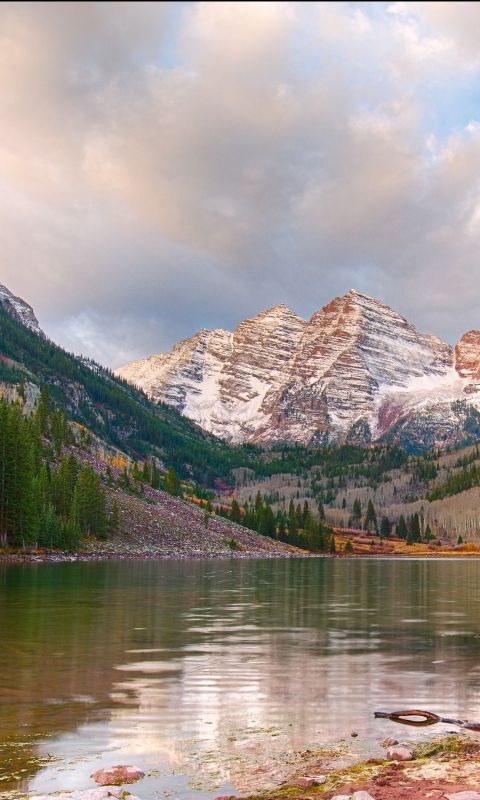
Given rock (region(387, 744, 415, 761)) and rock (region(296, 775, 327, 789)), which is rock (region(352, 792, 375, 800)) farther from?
rock (region(387, 744, 415, 761))

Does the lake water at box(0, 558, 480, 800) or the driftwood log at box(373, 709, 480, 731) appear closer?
the lake water at box(0, 558, 480, 800)

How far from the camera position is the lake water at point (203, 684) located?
1551 cm

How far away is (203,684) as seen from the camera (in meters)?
23.3

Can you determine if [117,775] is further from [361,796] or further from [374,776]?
[374,776]

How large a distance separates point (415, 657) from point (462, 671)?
3338 mm

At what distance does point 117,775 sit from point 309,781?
384 centimetres

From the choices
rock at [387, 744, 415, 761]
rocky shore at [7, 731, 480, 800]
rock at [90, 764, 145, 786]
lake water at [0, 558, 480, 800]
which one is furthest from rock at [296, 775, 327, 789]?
rock at [90, 764, 145, 786]

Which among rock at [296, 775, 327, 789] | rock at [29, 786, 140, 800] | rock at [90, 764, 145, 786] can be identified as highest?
rock at [29, 786, 140, 800]

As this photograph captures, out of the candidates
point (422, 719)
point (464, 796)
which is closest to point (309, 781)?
point (464, 796)

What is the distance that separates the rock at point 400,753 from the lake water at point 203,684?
33.8 inches

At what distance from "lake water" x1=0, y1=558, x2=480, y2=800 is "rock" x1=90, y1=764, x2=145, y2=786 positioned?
22 cm

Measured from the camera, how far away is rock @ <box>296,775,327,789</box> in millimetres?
13617

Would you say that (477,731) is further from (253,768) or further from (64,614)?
(64,614)

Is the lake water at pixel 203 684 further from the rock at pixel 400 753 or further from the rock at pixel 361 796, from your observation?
the rock at pixel 361 796
